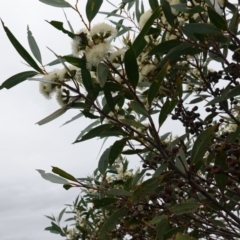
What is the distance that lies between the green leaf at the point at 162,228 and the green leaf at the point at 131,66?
A: 1.51 feet

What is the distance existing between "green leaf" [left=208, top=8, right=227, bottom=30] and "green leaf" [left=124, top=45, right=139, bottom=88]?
35 cm

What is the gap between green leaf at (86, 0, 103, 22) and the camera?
4.62 feet

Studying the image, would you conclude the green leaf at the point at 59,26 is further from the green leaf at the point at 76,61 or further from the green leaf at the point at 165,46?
the green leaf at the point at 165,46

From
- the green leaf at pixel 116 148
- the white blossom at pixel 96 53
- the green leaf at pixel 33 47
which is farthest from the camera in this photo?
the green leaf at pixel 116 148

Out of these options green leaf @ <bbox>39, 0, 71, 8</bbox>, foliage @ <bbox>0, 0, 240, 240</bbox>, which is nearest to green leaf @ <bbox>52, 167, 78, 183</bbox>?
foliage @ <bbox>0, 0, 240, 240</bbox>

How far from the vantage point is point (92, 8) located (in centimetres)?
144

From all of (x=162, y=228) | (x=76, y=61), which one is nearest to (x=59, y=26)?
(x=76, y=61)

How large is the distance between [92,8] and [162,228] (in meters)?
0.76

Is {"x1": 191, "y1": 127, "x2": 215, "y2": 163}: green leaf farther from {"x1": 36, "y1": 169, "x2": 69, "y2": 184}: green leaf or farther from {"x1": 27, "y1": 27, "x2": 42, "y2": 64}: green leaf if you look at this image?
{"x1": 27, "y1": 27, "x2": 42, "y2": 64}: green leaf

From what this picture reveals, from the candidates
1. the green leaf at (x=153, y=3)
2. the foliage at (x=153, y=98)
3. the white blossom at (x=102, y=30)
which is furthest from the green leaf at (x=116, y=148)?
the green leaf at (x=153, y=3)

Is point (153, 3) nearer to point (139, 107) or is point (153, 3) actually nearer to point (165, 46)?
point (165, 46)

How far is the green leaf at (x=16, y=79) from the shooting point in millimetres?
1475

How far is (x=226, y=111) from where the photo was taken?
6.32 feet

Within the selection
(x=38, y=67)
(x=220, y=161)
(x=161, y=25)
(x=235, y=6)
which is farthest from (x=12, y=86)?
(x=235, y=6)
